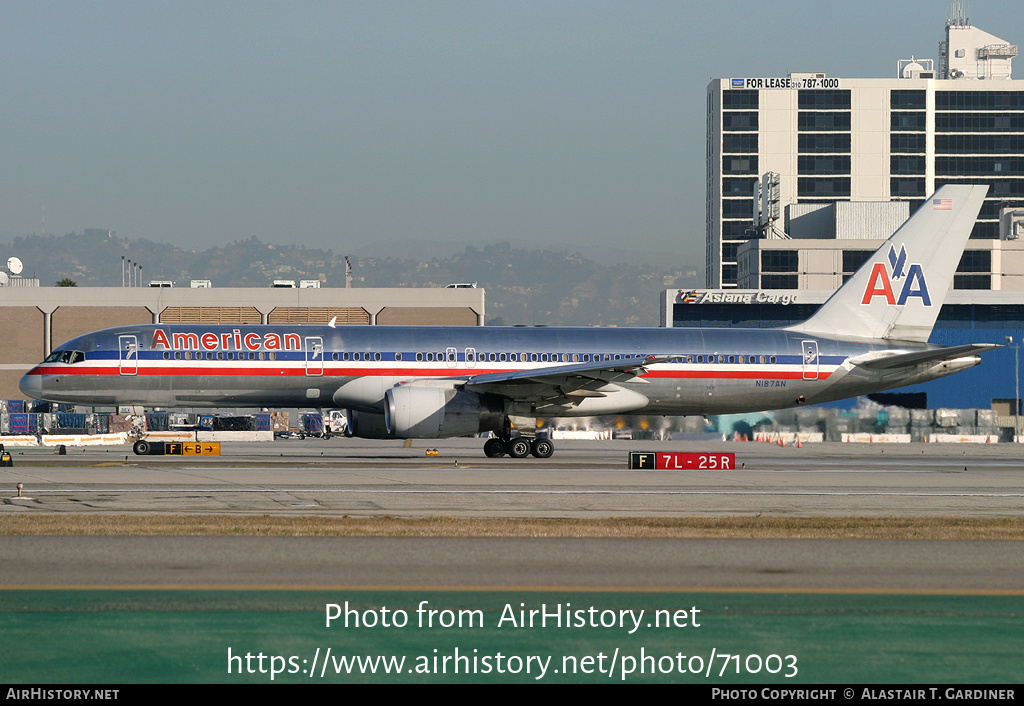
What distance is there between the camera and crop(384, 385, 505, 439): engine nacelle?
36.4 metres

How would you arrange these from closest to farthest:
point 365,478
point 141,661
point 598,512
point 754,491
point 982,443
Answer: point 141,661, point 598,512, point 754,491, point 365,478, point 982,443

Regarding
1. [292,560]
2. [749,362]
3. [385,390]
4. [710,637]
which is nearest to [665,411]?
[749,362]

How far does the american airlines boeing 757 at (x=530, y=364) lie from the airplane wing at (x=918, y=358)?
0.08 m

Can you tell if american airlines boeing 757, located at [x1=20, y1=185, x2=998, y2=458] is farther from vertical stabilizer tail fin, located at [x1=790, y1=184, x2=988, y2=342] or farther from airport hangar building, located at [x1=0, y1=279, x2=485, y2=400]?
airport hangar building, located at [x1=0, y1=279, x2=485, y2=400]

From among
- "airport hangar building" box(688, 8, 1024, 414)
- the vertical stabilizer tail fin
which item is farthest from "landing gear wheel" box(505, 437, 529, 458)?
"airport hangar building" box(688, 8, 1024, 414)

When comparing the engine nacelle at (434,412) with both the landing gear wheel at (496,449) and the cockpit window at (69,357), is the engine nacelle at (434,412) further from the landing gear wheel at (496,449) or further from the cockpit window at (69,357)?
the cockpit window at (69,357)

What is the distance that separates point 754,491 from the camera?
25734mm

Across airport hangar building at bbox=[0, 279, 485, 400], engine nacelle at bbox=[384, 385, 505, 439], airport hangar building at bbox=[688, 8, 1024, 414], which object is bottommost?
engine nacelle at bbox=[384, 385, 505, 439]

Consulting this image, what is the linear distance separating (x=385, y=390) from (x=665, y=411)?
11.0 meters

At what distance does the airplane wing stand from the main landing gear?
12.9 meters

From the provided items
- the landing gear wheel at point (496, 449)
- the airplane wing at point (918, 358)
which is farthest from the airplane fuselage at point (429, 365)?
the landing gear wheel at point (496, 449)

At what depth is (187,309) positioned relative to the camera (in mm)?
100625

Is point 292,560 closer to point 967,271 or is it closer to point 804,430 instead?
point 804,430

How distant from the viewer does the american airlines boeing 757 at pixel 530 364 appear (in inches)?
1470
